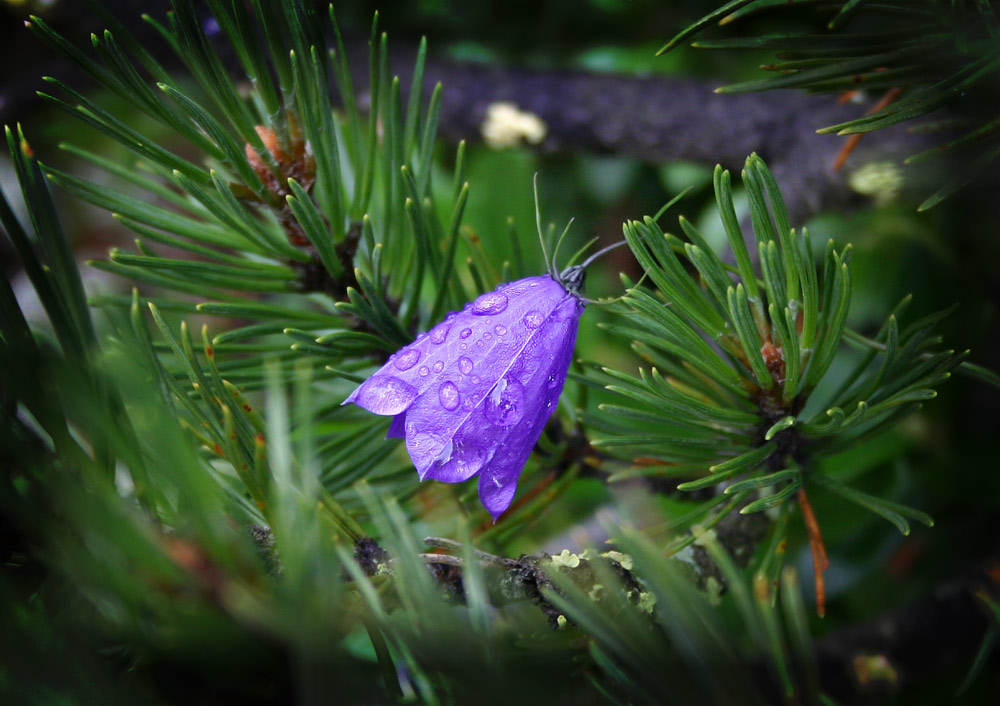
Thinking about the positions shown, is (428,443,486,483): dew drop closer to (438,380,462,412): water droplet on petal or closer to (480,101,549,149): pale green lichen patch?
(438,380,462,412): water droplet on petal

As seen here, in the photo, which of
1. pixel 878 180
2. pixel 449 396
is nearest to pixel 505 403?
pixel 449 396

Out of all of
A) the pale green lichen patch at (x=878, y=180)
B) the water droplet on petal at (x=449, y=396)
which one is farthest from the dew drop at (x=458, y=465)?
the pale green lichen patch at (x=878, y=180)

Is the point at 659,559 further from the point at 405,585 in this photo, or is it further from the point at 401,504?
the point at 401,504

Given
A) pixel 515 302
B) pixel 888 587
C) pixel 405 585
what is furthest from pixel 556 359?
pixel 888 587

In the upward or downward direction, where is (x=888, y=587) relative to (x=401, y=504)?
downward

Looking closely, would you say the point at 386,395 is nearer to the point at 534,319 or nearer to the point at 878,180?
the point at 534,319

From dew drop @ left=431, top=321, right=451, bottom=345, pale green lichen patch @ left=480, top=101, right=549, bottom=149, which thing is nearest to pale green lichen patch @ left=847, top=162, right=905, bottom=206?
pale green lichen patch @ left=480, top=101, right=549, bottom=149
